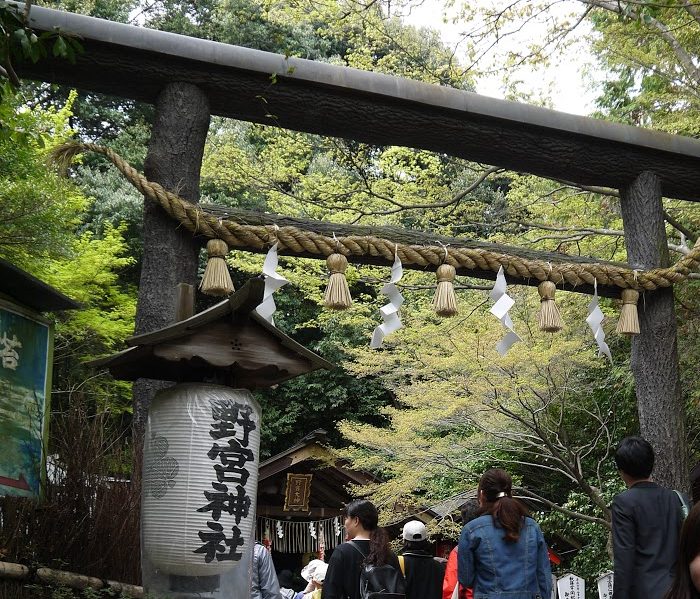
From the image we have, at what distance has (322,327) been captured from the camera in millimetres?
18281

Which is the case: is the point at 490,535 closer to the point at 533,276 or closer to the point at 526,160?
the point at 533,276

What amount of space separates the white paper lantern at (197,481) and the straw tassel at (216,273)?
123cm

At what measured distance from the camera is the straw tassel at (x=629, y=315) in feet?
20.1

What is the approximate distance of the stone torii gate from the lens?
16.6 feet

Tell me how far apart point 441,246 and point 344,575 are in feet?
8.11

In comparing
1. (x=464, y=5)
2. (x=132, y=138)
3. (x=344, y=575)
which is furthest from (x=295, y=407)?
(x=344, y=575)

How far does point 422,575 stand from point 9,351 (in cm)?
275

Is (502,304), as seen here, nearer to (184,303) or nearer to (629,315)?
(629,315)

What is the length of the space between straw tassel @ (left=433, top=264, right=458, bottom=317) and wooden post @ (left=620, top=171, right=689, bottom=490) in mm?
1568

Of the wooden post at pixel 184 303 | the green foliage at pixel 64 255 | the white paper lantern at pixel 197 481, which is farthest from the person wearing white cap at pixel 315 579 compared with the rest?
the wooden post at pixel 184 303

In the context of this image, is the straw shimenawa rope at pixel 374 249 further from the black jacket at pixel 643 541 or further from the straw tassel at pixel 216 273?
the black jacket at pixel 643 541

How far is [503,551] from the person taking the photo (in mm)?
3949

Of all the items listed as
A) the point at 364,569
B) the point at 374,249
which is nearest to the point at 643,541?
the point at 364,569

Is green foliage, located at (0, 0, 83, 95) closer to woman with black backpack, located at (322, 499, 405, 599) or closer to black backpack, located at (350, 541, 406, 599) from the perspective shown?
woman with black backpack, located at (322, 499, 405, 599)
